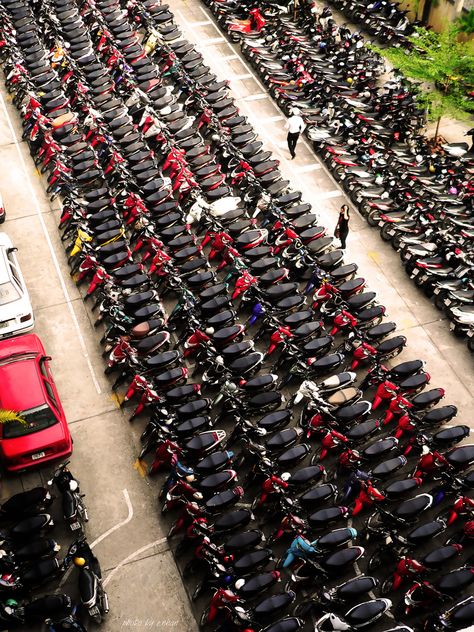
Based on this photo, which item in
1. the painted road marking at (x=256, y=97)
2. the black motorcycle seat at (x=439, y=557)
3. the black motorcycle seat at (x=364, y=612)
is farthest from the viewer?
the painted road marking at (x=256, y=97)

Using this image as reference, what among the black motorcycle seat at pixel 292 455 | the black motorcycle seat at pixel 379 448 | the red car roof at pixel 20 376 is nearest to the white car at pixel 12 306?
the red car roof at pixel 20 376

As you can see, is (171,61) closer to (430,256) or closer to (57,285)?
(57,285)

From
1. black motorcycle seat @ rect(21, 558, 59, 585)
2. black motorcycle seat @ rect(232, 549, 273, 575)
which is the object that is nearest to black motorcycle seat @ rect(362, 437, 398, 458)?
black motorcycle seat @ rect(232, 549, 273, 575)

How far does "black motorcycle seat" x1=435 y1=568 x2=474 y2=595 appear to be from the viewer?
43.7ft

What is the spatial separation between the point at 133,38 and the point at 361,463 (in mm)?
19872

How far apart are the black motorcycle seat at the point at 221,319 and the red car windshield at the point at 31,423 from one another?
437 centimetres

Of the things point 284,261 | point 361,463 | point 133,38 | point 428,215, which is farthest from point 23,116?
point 361,463

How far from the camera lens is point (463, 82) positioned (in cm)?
2370

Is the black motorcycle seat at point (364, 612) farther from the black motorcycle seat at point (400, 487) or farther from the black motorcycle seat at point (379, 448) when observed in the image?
the black motorcycle seat at point (379, 448)

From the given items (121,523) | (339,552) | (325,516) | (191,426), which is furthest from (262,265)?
(339,552)

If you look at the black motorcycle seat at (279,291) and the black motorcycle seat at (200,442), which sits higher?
the black motorcycle seat at (279,291)

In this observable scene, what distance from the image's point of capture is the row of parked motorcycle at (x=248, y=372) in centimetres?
1388

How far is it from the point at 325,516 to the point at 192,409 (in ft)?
12.2

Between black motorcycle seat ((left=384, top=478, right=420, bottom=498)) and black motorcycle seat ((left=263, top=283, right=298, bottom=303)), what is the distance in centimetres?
589
